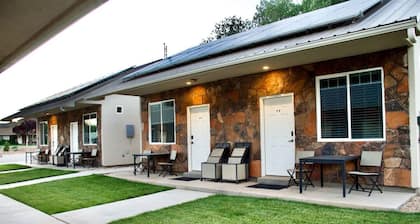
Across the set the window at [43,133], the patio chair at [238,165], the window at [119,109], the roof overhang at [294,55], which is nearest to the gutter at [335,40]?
the roof overhang at [294,55]

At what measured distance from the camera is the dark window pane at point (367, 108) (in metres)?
6.62

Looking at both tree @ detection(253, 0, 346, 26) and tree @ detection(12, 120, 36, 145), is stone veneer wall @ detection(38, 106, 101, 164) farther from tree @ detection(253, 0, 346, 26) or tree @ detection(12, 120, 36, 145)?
tree @ detection(12, 120, 36, 145)

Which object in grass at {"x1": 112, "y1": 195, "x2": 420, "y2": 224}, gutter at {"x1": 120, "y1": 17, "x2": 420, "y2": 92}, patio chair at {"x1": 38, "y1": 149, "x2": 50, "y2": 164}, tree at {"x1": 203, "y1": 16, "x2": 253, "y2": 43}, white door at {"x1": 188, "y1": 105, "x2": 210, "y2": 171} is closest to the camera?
grass at {"x1": 112, "y1": 195, "x2": 420, "y2": 224}

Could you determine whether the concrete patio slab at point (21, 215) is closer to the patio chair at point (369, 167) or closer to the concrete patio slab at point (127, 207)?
the concrete patio slab at point (127, 207)

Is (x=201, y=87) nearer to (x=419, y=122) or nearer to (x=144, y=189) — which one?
(x=144, y=189)

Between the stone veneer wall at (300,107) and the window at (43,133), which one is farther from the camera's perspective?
the window at (43,133)

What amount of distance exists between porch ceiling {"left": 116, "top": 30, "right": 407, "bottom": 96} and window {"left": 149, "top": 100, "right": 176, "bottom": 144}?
84 cm

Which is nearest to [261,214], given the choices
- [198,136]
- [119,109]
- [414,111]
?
[414,111]

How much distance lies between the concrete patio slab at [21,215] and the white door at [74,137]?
9258 millimetres

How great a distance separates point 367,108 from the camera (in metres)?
6.78

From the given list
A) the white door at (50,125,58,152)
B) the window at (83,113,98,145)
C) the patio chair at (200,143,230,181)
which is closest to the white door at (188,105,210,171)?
the patio chair at (200,143,230,181)

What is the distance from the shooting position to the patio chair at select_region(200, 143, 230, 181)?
8626 millimetres

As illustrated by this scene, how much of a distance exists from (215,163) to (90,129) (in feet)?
27.4

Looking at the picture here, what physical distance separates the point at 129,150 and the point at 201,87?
20.9ft
